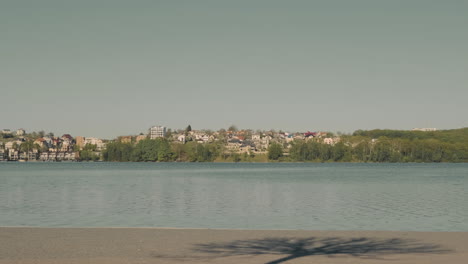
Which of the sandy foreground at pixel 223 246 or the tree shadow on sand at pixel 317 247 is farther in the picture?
the tree shadow on sand at pixel 317 247

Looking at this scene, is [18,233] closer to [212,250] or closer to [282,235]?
[212,250]

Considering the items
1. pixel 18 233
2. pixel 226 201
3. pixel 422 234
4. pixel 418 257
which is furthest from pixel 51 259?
pixel 226 201

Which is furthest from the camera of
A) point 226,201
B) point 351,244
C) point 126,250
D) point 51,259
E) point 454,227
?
point 226,201

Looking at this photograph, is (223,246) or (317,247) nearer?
(317,247)

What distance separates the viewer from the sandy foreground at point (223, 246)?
1532cm

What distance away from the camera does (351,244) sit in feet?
59.1

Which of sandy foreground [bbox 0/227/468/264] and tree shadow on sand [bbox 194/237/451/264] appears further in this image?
tree shadow on sand [bbox 194/237/451/264]

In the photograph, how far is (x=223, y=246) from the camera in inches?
696

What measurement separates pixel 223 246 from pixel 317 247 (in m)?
2.76

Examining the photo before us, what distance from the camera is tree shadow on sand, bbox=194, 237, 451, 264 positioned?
16219mm

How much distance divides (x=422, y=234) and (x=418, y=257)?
5150mm

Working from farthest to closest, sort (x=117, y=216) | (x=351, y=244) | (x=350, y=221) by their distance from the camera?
(x=117, y=216) → (x=350, y=221) → (x=351, y=244)

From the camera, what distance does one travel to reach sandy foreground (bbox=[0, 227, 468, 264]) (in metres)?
15.3

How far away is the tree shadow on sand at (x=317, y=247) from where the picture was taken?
1622 centimetres
